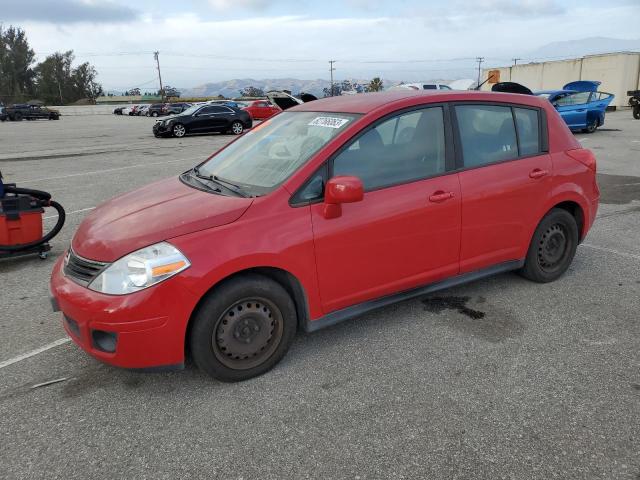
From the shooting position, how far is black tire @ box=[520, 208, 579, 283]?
4156 mm

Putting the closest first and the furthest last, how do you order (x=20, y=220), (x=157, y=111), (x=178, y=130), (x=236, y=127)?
(x=20, y=220), (x=178, y=130), (x=236, y=127), (x=157, y=111)

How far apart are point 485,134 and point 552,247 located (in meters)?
1.28

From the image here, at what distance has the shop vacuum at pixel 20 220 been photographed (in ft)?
16.1

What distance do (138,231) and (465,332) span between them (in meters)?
2.30

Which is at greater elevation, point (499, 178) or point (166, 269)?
point (499, 178)

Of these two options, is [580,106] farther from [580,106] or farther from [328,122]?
[328,122]

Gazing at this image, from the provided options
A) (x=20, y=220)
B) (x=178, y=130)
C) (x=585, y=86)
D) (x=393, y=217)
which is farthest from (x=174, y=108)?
(x=393, y=217)

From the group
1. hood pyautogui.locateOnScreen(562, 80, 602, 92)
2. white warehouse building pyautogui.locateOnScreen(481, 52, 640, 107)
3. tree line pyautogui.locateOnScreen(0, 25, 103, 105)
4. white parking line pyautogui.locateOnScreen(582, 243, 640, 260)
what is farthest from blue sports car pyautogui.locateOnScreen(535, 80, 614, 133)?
tree line pyautogui.locateOnScreen(0, 25, 103, 105)

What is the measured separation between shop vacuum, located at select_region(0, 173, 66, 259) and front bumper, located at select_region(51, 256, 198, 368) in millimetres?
2787

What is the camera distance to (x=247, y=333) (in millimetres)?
2914

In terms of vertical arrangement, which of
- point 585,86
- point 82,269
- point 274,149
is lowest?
point 82,269

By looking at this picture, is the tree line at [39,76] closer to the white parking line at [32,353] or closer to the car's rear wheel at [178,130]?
the car's rear wheel at [178,130]

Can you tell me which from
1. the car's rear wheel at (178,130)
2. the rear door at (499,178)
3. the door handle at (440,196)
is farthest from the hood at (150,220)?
the car's rear wheel at (178,130)

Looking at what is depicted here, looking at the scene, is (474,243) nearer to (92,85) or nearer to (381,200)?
(381,200)
